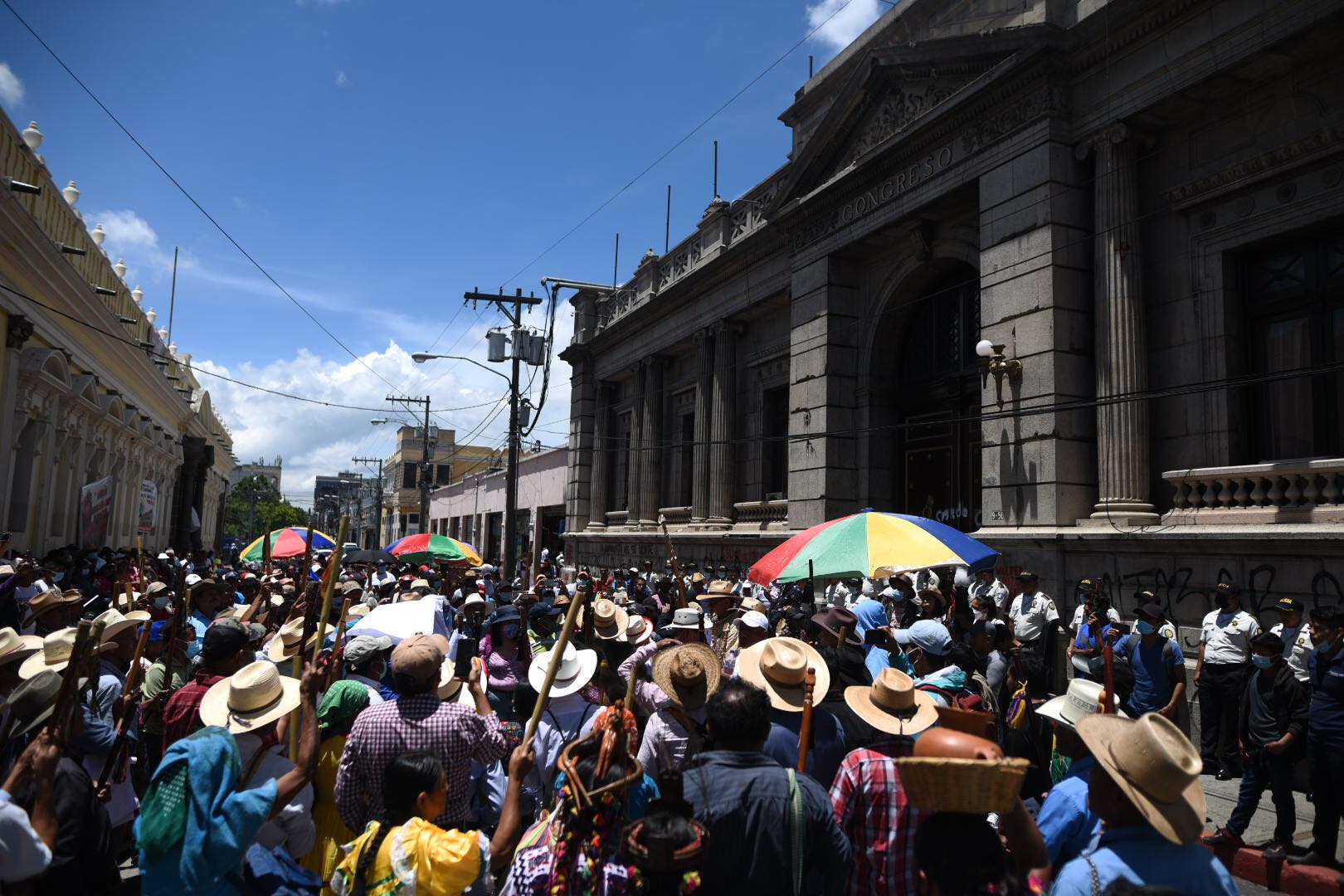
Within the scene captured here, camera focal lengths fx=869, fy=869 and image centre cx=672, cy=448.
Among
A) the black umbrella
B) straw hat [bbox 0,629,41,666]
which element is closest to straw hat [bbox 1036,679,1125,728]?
straw hat [bbox 0,629,41,666]

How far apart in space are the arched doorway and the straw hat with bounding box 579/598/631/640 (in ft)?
31.4

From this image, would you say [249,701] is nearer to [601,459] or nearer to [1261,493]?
[1261,493]

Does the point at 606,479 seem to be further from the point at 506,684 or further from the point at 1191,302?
the point at 506,684

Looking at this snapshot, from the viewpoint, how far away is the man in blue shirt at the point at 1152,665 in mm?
8812

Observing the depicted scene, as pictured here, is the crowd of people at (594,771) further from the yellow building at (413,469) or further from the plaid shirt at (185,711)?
the yellow building at (413,469)

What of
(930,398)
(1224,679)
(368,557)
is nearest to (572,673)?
(1224,679)

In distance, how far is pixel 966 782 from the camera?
259cm

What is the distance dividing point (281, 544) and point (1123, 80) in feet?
51.9

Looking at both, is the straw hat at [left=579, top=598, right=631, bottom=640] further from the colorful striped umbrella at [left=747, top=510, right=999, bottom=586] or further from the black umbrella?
the black umbrella

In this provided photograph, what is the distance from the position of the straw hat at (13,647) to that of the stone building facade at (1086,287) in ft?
36.0

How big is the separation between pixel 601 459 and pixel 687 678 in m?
26.2

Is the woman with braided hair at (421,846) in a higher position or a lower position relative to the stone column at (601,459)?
lower

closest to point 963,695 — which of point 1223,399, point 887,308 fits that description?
point 1223,399

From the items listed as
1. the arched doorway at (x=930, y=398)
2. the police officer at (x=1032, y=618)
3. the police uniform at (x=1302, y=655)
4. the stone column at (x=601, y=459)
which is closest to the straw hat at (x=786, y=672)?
the police uniform at (x=1302, y=655)
